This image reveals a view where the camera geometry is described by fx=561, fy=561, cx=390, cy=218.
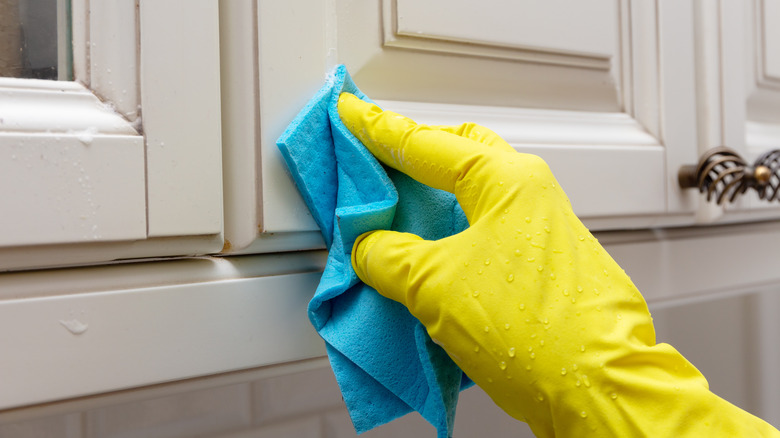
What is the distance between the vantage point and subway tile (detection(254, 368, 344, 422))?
592mm

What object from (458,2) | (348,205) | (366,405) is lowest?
(366,405)

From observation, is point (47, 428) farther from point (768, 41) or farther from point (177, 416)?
point (768, 41)

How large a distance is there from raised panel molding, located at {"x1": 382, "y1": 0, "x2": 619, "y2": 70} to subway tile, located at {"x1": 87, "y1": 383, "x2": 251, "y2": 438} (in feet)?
1.27

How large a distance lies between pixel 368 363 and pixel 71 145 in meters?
0.21

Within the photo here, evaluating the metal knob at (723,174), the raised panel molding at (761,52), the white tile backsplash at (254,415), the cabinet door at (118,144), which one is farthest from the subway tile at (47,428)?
the raised panel molding at (761,52)

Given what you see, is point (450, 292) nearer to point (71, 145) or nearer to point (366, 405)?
point (366, 405)

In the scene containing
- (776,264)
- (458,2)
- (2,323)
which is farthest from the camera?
(776,264)

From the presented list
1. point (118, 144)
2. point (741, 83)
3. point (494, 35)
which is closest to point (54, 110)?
point (118, 144)

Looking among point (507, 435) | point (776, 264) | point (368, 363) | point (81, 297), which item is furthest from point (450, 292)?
point (776, 264)

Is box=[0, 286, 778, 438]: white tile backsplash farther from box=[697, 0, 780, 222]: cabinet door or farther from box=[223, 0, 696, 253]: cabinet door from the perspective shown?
box=[697, 0, 780, 222]: cabinet door

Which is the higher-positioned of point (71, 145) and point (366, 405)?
point (71, 145)

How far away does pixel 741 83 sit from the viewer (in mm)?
605

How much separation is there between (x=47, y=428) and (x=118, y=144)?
1.09 ft

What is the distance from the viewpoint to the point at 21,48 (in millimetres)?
305
